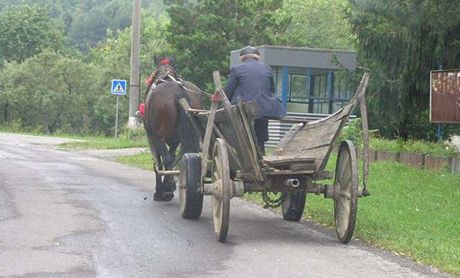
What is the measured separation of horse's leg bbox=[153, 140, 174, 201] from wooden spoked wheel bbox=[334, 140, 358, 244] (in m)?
3.45

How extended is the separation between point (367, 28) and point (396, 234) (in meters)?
10.5

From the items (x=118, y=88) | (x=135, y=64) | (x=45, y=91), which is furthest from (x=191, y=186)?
(x=45, y=91)

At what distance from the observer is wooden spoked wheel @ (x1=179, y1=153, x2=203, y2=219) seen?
34.0 ft

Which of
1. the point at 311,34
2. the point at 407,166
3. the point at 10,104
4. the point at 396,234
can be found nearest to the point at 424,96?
the point at 407,166

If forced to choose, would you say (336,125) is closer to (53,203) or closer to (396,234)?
(396,234)

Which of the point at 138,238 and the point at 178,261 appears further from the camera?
the point at 138,238

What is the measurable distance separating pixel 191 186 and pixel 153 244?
4.87ft

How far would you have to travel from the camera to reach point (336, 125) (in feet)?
31.4

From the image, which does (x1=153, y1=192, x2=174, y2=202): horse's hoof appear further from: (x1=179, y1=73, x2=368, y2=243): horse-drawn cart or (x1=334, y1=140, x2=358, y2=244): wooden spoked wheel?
(x1=334, y1=140, x2=358, y2=244): wooden spoked wheel

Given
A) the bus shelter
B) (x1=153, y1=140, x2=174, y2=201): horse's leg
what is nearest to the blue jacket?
(x1=153, y1=140, x2=174, y2=201): horse's leg

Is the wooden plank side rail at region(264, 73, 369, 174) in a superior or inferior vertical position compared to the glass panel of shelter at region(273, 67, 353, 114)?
inferior

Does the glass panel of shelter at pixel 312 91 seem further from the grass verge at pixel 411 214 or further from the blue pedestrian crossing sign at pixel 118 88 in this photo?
the grass verge at pixel 411 214

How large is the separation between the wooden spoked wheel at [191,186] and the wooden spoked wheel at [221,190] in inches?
23.6

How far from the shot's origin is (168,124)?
41.4ft
